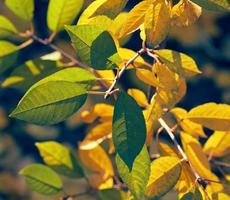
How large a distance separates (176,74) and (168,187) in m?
0.15

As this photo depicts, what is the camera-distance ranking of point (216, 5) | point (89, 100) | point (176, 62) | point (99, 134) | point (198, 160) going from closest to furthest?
point (216, 5) < point (176, 62) < point (198, 160) < point (99, 134) < point (89, 100)

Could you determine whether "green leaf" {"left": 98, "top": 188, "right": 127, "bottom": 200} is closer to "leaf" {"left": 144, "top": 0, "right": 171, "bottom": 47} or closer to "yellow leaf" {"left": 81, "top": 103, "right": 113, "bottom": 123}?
"yellow leaf" {"left": 81, "top": 103, "right": 113, "bottom": 123}

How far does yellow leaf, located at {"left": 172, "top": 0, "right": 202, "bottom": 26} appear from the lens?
0.63 m

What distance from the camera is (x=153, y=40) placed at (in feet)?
2.08

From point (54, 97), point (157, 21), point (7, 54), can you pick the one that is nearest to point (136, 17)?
point (157, 21)

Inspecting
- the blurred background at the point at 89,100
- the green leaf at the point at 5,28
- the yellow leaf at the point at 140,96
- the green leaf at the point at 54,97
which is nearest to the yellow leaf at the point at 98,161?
the yellow leaf at the point at 140,96

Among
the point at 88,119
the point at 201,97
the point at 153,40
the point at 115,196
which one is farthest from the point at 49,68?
the point at 201,97

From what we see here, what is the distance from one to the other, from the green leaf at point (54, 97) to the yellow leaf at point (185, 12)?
13 cm

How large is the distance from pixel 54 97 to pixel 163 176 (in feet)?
0.61

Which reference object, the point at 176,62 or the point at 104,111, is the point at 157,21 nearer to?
the point at 176,62

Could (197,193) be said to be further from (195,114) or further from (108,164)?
(108,164)

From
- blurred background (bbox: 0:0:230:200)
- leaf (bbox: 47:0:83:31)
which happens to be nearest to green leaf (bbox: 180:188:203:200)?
leaf (bbox: 47:0:83:31)

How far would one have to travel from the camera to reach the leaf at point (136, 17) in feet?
2.08

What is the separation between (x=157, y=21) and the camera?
24.4 inches
